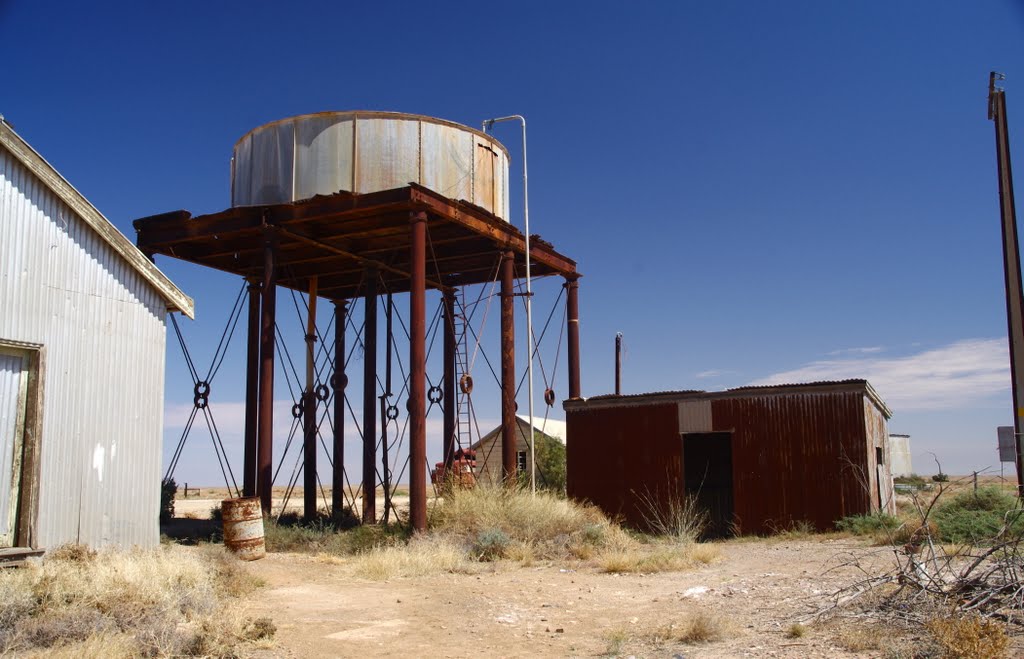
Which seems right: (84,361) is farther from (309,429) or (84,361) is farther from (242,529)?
(309,429)

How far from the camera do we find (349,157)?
19.1m

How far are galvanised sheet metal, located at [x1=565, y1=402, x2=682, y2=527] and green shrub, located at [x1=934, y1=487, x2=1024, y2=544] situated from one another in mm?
5985

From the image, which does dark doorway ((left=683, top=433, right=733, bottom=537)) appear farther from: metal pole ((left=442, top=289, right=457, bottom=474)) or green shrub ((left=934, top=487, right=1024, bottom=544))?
metal pole ((left=442, top=289, right=457, bottom=474))

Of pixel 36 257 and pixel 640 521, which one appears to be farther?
pixel 640 521

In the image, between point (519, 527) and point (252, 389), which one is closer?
point (519, 527)

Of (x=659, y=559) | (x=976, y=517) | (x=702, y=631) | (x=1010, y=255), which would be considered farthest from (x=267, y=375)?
(x=1010, y=255)

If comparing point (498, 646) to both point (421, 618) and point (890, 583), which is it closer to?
point (421, 618)

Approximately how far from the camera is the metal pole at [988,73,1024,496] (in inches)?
779

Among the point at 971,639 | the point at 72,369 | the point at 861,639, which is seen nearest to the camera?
the point at 971,639

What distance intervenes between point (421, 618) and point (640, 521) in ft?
37.5

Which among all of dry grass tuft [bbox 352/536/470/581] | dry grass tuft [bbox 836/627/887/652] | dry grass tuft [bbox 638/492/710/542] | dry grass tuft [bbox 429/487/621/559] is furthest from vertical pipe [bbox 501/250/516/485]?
dry grass tuft [bbox 836/627/887/652]

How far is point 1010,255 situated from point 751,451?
7.40 m

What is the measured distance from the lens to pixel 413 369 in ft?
59.0

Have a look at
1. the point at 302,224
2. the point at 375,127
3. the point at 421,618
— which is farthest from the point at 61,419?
the point at 375,127
